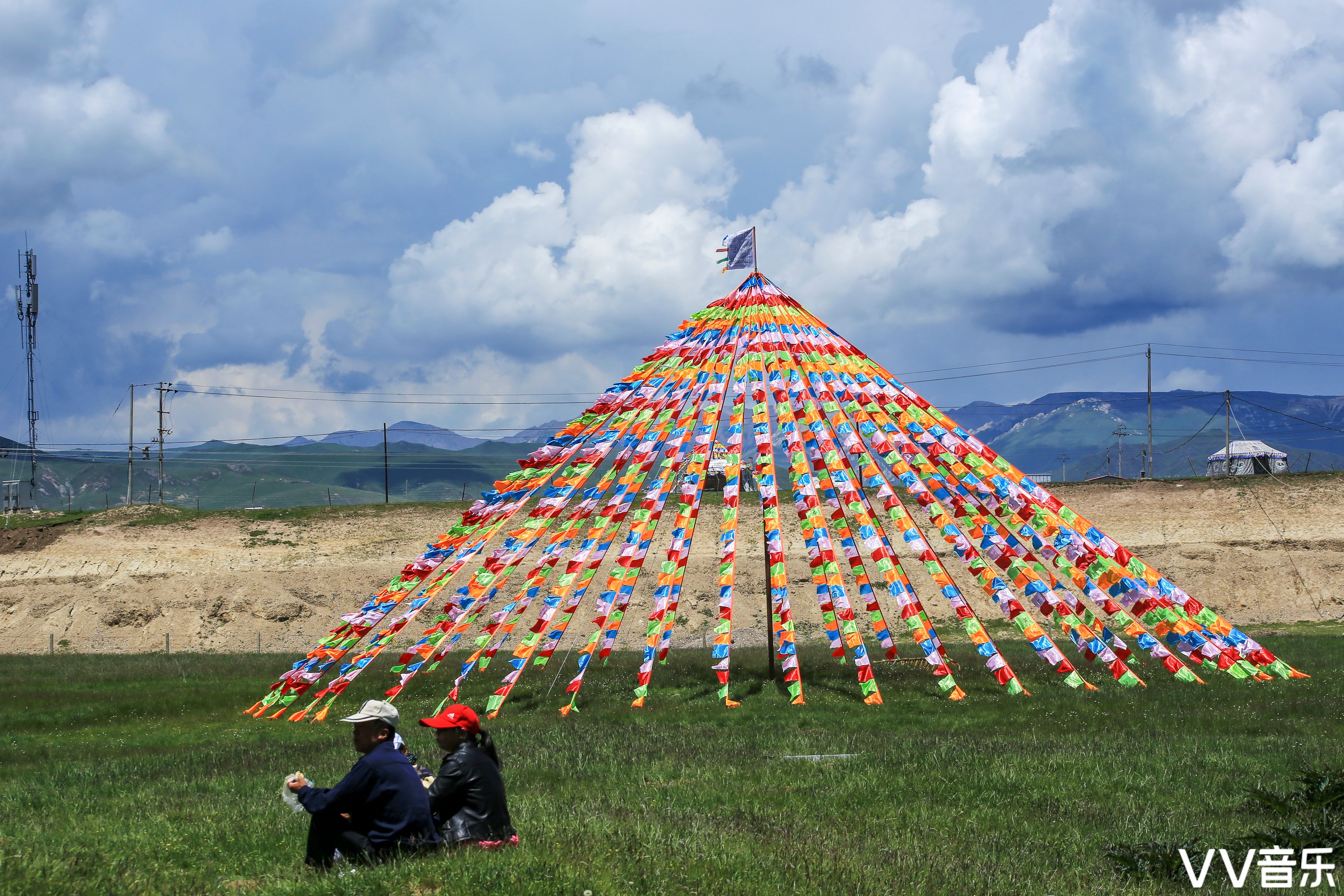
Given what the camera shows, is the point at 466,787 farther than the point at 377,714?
Yes

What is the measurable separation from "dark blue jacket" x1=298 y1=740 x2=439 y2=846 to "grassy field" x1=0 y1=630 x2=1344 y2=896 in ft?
1.20

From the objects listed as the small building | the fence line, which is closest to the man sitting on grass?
the fence line

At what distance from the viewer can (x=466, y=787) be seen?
7902 mm

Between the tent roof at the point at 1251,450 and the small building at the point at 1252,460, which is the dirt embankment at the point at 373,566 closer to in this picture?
the small building at the point at 1252,460

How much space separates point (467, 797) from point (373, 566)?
1603 inches

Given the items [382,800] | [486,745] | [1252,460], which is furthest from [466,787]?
[1252,460]

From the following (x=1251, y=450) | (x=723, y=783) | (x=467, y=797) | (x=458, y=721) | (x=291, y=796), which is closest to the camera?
(x=291, y=796)

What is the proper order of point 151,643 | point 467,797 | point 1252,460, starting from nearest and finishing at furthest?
1. point 467,797
2. point 151,643
3. point 1252,460

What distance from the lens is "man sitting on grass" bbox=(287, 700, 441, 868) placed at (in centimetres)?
742

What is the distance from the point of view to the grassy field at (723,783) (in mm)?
7766

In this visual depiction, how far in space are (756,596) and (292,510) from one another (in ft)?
83.0

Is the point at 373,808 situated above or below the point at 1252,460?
below

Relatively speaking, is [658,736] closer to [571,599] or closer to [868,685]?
[868,685]

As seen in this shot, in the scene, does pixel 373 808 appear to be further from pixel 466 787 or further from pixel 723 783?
pixel 723 783
